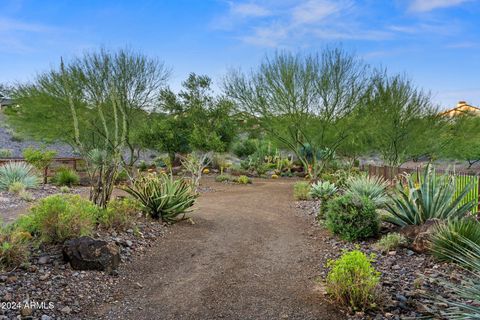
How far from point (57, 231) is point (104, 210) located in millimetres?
1582

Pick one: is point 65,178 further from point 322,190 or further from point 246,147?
point 246,147

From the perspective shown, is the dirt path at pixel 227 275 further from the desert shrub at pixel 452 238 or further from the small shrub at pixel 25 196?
the small shrub at pixel 25 196

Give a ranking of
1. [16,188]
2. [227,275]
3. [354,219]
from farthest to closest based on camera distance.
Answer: [16,188]
[354,219]
[227,275]

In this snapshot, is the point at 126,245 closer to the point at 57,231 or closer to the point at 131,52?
the point at 57,231

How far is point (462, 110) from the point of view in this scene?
3009 cm

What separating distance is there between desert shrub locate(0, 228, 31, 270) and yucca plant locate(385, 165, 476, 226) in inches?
253

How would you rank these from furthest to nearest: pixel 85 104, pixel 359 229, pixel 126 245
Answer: pixel 85 104, pixel 359 229, pixel 126 245

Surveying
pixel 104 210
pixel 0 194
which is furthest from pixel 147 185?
pixel 0 194

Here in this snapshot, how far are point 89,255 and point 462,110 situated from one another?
3099 cm

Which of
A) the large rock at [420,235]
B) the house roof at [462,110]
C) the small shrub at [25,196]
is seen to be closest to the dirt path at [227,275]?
the large rock at [420,235]

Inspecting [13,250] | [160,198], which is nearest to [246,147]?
[160,198]

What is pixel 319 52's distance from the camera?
18922 mm

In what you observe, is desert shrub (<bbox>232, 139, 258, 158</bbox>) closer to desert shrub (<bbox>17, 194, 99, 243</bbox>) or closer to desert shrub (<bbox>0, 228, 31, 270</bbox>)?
desert shrub (<bbox>17, 194, 99, 243</bbox>)

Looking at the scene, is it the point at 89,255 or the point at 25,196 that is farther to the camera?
the point at 25,196
